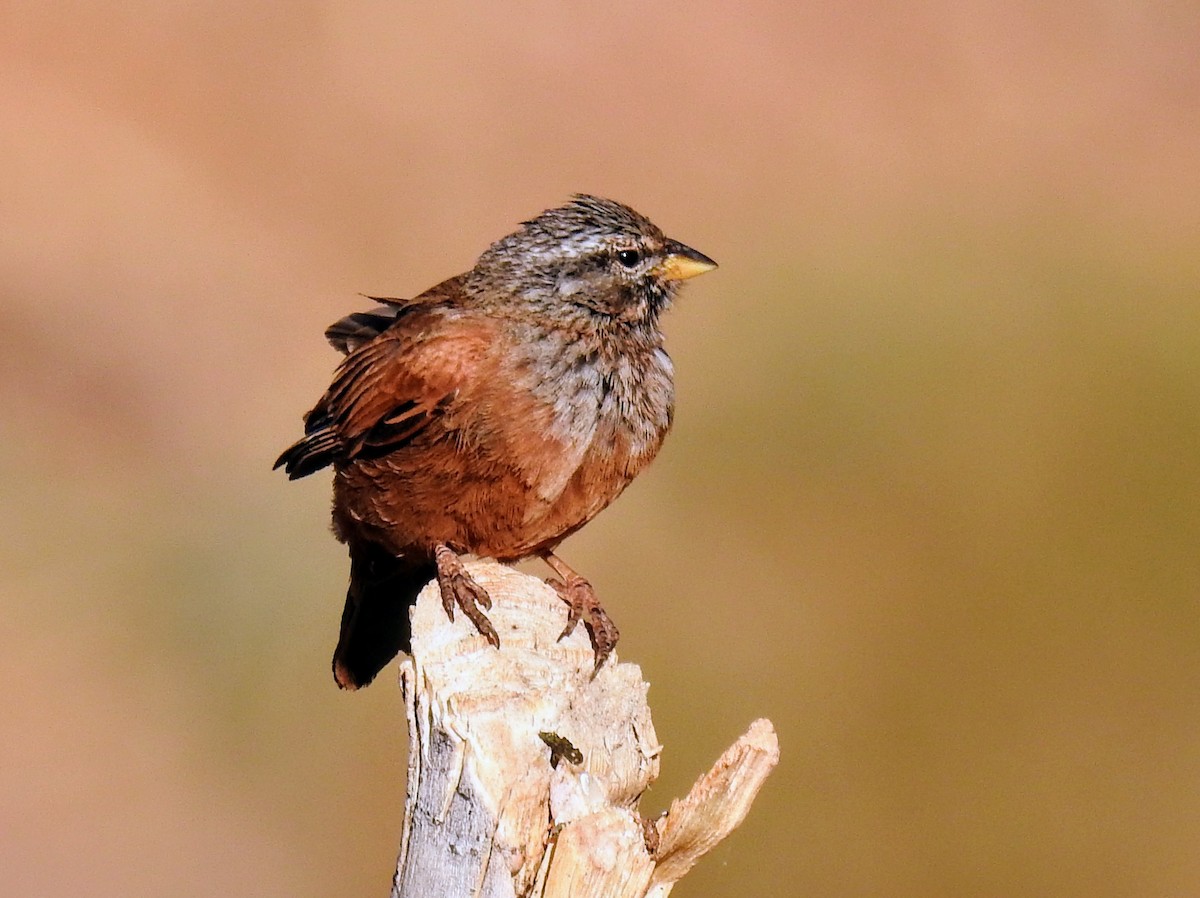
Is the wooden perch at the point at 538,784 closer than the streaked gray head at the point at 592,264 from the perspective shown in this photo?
Yes

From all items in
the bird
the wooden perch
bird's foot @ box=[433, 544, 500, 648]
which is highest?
the bird

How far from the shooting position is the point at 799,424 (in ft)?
33.2

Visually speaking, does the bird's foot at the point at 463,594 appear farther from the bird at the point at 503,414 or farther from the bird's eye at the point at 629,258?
the bird's eye at the point at 629,258

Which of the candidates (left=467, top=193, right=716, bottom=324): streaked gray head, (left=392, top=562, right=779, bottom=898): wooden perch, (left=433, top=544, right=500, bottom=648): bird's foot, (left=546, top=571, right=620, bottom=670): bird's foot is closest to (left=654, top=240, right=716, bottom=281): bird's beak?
(left=467, top=193, right=716, bottom=324): streaked gray head

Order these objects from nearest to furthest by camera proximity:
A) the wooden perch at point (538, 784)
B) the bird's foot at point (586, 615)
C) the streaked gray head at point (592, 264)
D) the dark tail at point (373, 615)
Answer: the wooden perch at point (538, 784), the bird's foot at point (586, 615), the streaked gray head at point (592, 264), the dark tail at point (373, 615)

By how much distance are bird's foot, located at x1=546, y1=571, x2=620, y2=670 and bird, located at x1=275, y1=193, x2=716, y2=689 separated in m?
0.01

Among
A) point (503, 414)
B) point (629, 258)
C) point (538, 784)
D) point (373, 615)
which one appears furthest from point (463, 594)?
point (629, 258)

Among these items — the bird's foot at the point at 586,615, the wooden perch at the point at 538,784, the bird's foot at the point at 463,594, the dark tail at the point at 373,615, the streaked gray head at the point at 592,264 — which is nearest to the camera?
the wooden perch at the point at 538,784

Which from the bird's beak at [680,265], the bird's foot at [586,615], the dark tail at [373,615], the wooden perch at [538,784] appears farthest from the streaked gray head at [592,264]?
the wooden perch at [538,784]

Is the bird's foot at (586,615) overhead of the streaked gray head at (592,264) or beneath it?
beneath

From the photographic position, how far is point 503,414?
5395mm

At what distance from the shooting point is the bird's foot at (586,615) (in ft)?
15.7

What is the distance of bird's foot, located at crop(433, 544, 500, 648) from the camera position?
173 inches

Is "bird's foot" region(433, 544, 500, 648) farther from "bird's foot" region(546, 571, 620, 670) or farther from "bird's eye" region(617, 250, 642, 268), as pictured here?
"bird's eye" region(617, 250, 642, 268)
